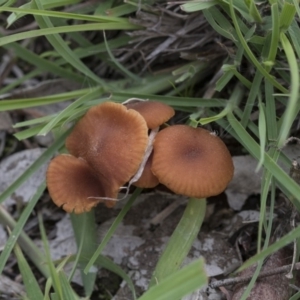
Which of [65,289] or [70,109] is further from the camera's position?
[70,109]

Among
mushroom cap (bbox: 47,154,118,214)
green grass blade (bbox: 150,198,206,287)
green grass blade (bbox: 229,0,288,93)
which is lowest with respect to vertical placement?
green grass blade (bbox: 150,198,206,287)

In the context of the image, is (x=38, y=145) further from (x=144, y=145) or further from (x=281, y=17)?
(x=281, y=17)

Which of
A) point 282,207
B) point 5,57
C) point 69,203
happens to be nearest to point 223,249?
point 282,207

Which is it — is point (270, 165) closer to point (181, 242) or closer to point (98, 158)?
point (181, 242)

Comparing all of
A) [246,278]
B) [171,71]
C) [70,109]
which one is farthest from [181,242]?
[171,71]

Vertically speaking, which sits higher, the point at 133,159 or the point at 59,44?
the point at 59,44

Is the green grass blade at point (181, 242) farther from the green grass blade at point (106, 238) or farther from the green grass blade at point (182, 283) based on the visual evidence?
the green grass blade at point (182, 283)

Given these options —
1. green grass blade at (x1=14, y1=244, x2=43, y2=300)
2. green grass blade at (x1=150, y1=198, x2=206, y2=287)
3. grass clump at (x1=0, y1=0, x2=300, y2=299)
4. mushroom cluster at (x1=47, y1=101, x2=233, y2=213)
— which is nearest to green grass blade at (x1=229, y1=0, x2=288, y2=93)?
grass clump at (x1=0, y1=0, x2=300, y2=299)

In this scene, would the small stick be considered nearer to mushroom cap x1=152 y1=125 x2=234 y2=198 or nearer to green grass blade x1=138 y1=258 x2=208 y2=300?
mushroom cap x1=152 y1=125 x2=234 y2=198
